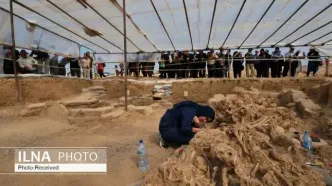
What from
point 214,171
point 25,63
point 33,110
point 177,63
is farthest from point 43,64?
point 214,171

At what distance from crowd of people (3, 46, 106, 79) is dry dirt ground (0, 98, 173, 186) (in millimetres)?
2180

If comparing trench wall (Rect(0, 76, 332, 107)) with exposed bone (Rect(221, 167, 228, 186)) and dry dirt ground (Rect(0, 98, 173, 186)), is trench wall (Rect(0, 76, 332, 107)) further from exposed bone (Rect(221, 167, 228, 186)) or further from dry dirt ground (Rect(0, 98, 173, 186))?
exposed bone (Rect(221, 167, 228, 186))

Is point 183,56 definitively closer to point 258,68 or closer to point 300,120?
point 258,68

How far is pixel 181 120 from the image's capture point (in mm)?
4449

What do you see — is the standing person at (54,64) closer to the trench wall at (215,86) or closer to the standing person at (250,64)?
the trench wall at (215,86)

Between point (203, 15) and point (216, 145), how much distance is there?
7946 millimetres

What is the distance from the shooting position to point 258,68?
1173 centimetres

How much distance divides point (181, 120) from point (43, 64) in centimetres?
857

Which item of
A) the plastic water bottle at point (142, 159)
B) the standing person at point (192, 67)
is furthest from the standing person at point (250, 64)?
the plastic water bottle at point (142, 159)

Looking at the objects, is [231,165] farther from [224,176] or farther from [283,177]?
[283,177]

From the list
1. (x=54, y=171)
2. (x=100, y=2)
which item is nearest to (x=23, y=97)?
(x=100, y=2)

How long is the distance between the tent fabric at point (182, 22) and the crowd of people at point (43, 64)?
1.61 ft

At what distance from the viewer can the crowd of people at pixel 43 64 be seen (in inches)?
350

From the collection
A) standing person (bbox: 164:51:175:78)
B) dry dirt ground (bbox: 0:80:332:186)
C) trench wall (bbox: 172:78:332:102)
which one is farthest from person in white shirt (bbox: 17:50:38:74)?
standing person (bbox: 164:51:175:78)
